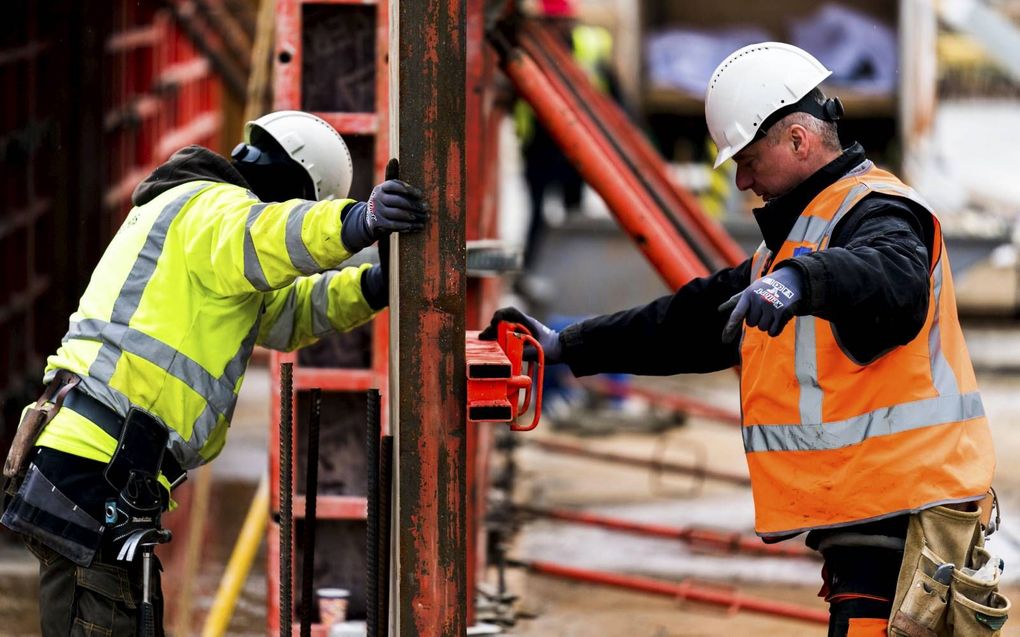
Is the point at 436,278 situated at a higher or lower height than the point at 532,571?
higher

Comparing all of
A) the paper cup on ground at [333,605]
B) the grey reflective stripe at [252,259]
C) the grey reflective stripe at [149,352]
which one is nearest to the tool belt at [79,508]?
the grey reflective stripe at [149,352]

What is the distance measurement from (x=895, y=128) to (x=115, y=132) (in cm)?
703

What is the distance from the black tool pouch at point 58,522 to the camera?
3.90 meters

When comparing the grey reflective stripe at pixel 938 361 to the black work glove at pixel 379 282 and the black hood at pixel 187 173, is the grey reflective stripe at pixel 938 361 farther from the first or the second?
the black hood at pixel 187 173

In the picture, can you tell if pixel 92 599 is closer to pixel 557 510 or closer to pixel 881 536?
pixel 881 536

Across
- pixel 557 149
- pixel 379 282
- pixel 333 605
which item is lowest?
pixel 333 605

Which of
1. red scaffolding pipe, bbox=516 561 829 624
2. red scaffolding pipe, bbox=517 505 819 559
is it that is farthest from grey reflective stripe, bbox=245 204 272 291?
red scaffolding pipe, bbox=517 505 819 559

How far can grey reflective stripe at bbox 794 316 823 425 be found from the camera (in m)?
3.61

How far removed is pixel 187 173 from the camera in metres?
4.04

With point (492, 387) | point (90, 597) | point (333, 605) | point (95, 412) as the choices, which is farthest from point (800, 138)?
point (333, 605)

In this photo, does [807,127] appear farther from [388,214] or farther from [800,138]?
[388,214]

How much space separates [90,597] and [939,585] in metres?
2.02

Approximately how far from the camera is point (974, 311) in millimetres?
13445

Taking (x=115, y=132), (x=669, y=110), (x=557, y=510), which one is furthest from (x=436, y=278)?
(x=669, y=110)
